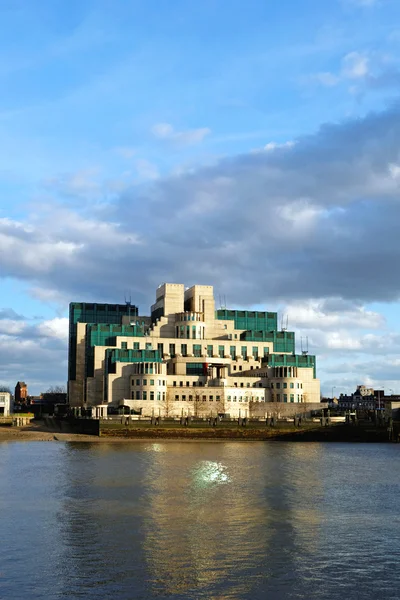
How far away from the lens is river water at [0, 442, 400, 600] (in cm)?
4500

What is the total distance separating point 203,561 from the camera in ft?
164

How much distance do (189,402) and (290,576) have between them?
15176 cm

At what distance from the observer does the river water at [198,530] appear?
45.0 m

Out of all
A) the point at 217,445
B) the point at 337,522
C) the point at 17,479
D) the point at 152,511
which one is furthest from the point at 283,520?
the point at 217,445

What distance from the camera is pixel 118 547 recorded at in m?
53.7

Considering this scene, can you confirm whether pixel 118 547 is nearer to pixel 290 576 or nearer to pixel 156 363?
pixel 290 576

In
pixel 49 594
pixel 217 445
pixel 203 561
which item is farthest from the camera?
pixel 217 445

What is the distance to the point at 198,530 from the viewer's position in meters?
59.8

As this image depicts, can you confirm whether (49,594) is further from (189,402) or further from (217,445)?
(189,402)

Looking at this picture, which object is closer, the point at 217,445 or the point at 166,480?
the point at 166,480

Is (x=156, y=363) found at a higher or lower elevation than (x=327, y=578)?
higher

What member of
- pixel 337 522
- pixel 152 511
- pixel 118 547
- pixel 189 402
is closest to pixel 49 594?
pixel 118 547

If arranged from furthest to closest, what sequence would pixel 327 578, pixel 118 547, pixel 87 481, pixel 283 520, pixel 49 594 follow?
pixel 87 481 → pixel 283 520 → pixel 118 547 → pixel 327 578 → pixel 49 594

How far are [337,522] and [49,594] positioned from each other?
30.3 meters
